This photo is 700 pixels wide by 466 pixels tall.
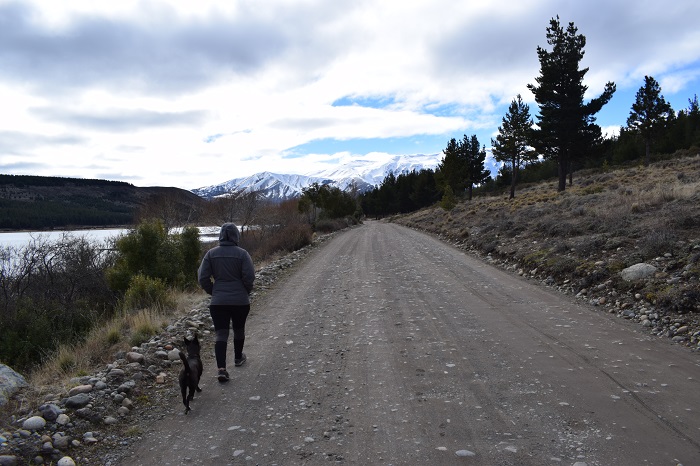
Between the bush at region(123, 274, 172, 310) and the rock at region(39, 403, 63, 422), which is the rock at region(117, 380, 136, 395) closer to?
the rock at region(39, 403, 63, 422)

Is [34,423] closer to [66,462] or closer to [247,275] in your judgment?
[66,462]

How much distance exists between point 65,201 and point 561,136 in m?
120

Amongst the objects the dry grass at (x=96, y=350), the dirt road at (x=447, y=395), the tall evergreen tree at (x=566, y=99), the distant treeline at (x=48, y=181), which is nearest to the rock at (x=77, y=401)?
the dry grass at (x=96, y=350)

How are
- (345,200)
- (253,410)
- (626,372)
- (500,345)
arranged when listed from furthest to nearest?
(345,200)
(500,345)
(626,372)
(253,410)

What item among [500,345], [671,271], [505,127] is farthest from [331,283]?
[505,127]

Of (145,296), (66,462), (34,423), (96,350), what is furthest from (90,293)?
(66,462)

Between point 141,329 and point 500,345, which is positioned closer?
point 500,345

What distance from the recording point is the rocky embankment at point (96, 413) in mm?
4043

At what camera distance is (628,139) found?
64.2 meters

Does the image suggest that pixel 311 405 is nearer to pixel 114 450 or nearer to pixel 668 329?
pixel 114 450

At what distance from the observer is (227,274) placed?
242 inches

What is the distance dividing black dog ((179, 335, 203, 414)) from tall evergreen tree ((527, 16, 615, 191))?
36063 millimetres

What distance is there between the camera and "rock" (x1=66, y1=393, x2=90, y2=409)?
15.8 ft

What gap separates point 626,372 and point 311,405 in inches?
151
